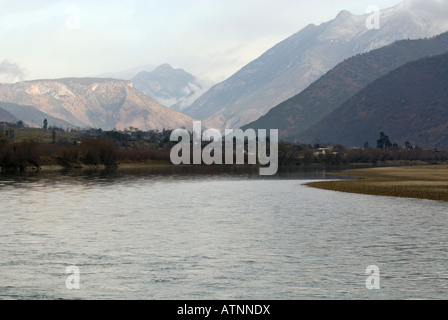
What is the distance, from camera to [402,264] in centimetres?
3716

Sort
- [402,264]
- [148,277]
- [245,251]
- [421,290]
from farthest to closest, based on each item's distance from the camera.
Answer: [245,251] < [402,264] < [148,277] < [421,290]

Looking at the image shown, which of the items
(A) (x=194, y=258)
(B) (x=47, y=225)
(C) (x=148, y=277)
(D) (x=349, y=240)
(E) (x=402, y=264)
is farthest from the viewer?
(B) (x=47, y=225)

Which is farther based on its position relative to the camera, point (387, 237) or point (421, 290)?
point (387, 237)

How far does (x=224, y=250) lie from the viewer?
139ft

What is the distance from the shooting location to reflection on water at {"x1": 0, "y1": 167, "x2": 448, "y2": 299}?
1244 inches

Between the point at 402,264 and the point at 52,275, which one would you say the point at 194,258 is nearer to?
the point at 52,275

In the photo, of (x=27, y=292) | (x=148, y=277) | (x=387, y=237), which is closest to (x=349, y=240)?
(x=387, y=237)

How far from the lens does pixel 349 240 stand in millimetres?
46188

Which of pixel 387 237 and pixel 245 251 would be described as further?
pixel 387 237

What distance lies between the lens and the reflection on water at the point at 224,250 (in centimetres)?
3161
